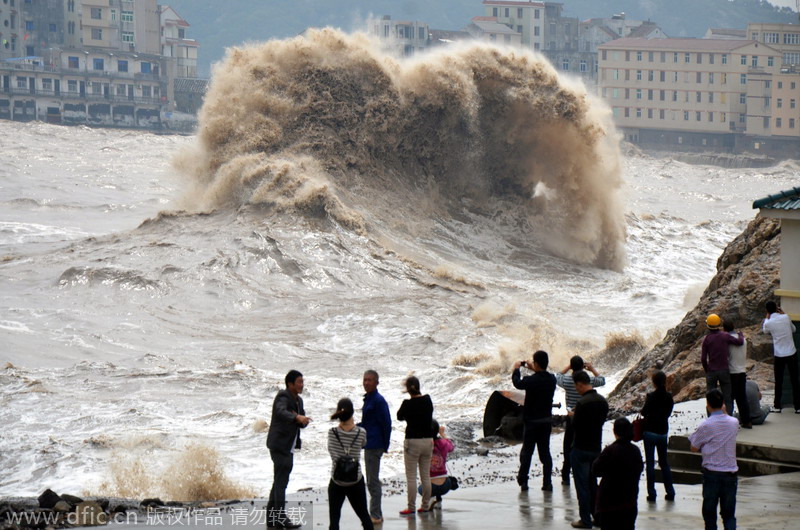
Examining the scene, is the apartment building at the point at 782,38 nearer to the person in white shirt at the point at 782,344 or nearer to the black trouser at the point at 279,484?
the person in white shirt at the point at 782,344

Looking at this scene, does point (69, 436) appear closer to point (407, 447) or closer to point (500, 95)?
point (407, 447)

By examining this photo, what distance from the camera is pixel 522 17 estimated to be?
135m

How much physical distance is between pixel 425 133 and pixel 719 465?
2870 cm

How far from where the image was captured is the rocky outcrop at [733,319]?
13.3 m

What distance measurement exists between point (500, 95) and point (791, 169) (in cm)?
6616

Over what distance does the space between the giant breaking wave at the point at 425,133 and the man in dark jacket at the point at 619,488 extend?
990 inches

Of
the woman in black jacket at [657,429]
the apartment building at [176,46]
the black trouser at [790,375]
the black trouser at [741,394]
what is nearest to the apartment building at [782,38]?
the apartment building at [176,46]

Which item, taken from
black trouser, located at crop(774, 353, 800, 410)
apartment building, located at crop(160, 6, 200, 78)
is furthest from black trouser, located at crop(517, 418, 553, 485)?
apartment building, located at crop(160, 6, 200, 78)

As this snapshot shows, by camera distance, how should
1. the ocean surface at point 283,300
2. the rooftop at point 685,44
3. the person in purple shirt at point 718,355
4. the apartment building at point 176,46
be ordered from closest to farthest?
the person in purple shirt at point 718,355
the ocean surface at point 283,300
the rooftop at point 685,44
the apartment building at point 176,46

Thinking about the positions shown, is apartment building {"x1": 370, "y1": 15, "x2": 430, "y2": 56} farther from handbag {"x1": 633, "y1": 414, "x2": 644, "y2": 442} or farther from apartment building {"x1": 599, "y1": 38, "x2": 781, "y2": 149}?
handbag {"x1": 633, "y1": 414, "x2": 644, "y2": 442}

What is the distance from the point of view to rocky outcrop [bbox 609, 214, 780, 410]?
13.3m

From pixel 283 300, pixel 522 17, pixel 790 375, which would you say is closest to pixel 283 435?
pixel 790 375

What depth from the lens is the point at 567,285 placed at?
29.5 meters

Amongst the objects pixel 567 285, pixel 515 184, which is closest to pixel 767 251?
pixel 567 285
